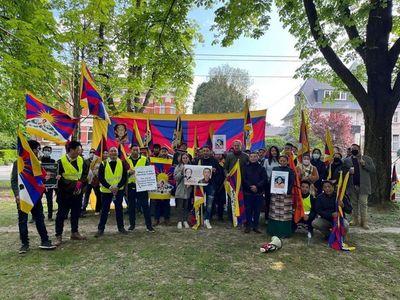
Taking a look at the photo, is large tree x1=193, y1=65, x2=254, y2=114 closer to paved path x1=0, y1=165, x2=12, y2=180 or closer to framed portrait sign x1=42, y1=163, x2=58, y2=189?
paved path x1=0, y1=165, x2=12, y2=180

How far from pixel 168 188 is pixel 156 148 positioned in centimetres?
120

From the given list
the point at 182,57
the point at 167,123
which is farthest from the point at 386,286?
the point at 182,57

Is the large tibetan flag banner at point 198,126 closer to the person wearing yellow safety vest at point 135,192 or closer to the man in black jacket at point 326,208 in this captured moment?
the person wearing yellow safety vest at point 135,192

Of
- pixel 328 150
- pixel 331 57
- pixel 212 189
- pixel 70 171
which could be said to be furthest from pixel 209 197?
pixel 331 57

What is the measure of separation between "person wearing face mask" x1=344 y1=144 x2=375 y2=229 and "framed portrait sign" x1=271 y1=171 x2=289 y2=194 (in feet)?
6.42

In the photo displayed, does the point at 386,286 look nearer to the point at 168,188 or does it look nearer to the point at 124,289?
the point at 124,289

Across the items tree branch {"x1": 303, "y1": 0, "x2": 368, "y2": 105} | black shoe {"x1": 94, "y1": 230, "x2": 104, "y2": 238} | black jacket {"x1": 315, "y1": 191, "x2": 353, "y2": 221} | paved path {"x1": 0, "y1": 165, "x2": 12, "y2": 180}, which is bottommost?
paved path {"x1": 0, "y1": 165, "x2": 12, "y2": 180}

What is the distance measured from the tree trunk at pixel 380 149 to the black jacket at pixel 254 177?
498cm

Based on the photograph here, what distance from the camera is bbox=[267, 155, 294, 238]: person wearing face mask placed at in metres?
7.22

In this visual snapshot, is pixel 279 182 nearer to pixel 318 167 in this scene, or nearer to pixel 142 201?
pixel 318 167

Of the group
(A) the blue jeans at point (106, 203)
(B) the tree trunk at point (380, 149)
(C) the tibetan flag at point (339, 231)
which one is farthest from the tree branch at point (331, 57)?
(A) the blue jeans at point (106, 203)

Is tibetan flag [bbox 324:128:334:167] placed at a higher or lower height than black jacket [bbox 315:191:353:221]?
higher

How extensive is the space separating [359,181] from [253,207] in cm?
273

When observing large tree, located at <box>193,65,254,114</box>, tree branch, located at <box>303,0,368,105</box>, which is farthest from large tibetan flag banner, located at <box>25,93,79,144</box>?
large tree, located at <box>193,65,254,114</box>
